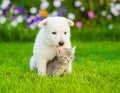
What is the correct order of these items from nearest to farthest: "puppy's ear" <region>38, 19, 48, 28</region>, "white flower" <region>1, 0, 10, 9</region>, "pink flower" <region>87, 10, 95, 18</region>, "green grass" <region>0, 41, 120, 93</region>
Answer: "green grass" <region>0, 41, 120, 93</region>, "puppy's ear" <region>38, 19, 48, 28</region>, "white flower" <region>1, 0, 10, 9</region>, "pink flower" <region>87, 10, 95, 18</region>

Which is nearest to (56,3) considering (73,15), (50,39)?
(73,15)

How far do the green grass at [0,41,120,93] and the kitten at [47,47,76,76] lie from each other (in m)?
0.12

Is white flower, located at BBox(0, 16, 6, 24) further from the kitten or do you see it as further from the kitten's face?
the kitten's face

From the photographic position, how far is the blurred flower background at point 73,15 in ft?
40.6

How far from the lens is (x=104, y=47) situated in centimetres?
1099

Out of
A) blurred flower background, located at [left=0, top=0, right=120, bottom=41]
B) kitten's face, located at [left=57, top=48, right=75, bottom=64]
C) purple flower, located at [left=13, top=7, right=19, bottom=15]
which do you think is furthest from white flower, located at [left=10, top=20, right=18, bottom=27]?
kitten's face, located at [left=57, top=48, right=75, bottom=64]

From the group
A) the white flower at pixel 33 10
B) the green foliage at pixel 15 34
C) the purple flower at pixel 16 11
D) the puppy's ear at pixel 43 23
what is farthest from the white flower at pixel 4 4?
the puppy's ear at pixel 43 23

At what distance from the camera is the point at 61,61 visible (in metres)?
6.73

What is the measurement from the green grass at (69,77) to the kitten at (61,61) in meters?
0.12

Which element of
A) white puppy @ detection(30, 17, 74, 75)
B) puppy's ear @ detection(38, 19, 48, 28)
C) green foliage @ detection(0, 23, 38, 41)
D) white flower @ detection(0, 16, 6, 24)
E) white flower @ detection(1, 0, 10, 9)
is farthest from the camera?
white flower @ detection(1, 0, 10, 9)

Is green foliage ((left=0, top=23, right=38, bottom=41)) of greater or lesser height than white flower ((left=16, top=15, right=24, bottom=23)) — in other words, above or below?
below

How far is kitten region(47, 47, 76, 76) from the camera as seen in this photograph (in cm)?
670

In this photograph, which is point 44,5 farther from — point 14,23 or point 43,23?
point 43,23

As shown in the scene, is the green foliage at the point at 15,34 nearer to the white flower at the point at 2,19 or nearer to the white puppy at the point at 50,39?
the white flower at the point at 2,19
